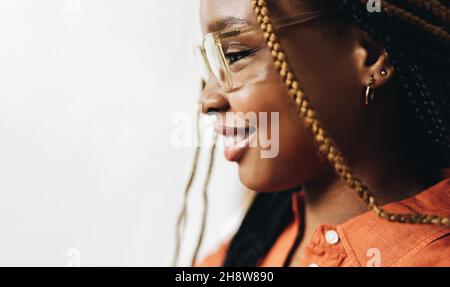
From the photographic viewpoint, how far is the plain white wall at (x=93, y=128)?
4.13 ft

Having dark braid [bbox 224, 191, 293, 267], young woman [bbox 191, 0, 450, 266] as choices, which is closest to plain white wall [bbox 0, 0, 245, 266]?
dark braid [bbox 224, 191, 293, 267]

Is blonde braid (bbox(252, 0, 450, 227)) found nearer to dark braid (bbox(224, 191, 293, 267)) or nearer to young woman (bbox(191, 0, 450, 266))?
young woman (bbox(191, 0, 450, 266))

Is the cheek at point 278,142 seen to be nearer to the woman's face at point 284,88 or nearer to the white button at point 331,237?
the woman's face at point 284,88

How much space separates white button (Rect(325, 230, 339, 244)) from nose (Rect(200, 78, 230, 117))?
30 cm

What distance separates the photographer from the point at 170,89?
1434 millimetres

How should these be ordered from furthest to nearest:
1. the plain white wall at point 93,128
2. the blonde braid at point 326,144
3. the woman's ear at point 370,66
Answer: the plain white wall at point 93,128, the woman's ear at point 370,66, the blonde braid at point 326,144

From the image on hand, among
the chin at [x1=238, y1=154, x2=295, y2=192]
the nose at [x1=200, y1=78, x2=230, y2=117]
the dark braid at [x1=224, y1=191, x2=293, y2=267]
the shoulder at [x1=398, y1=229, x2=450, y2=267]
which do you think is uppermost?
the nose at [x1=200, y1=78, x2=230, y2=117]

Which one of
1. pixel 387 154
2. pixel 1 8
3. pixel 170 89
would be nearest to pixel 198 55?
pixel 170 89

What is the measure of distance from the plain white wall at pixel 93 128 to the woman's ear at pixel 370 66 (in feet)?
1.68

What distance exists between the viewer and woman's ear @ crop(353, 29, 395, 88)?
99 cm

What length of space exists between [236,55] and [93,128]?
1.65 ft

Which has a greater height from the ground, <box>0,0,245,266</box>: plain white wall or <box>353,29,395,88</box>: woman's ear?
<box>353,29,395,88</box>: woman's ear

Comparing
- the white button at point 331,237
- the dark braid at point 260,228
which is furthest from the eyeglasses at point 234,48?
the dark braid at point 260,228

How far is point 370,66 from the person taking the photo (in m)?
1.00
